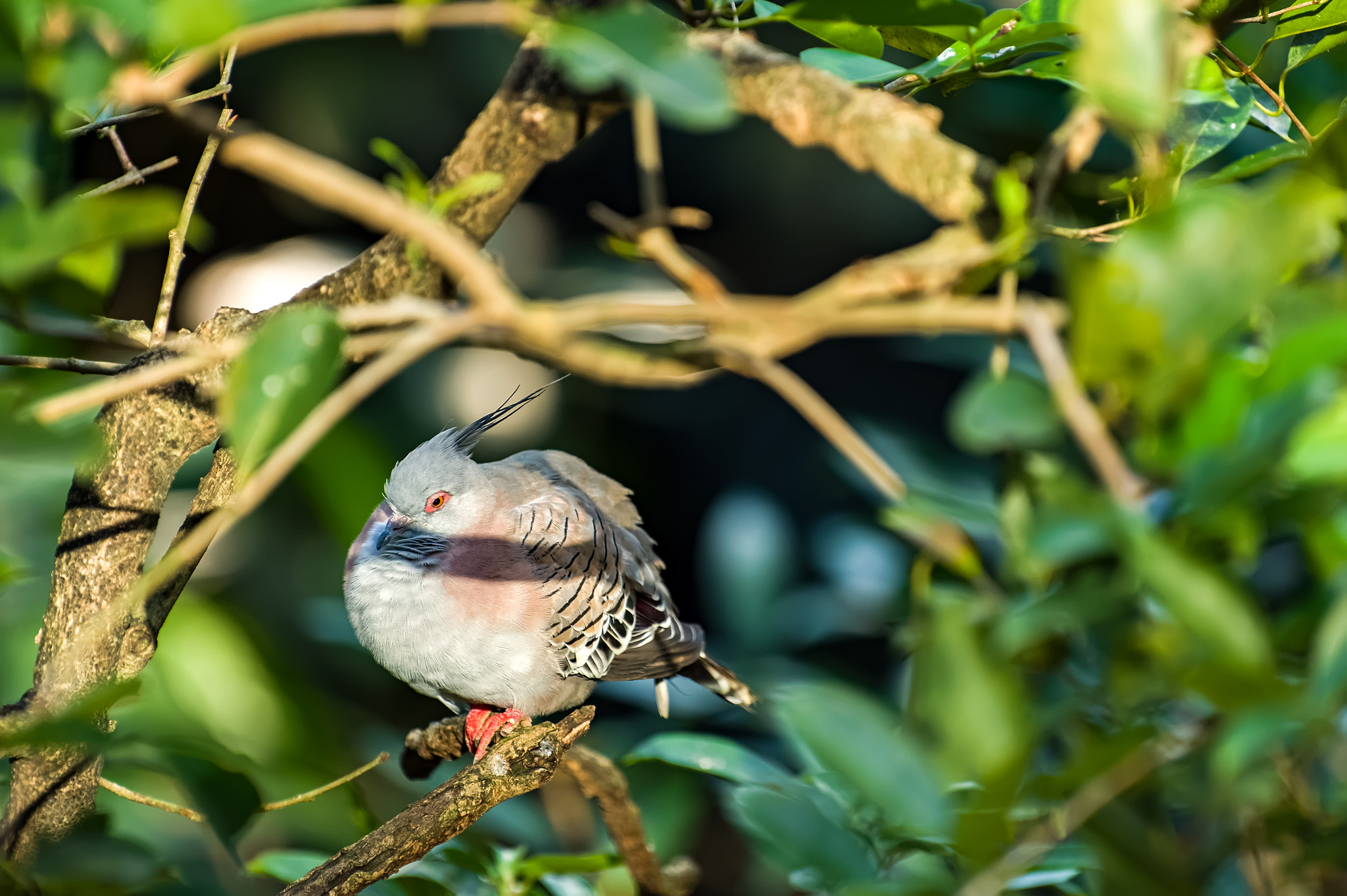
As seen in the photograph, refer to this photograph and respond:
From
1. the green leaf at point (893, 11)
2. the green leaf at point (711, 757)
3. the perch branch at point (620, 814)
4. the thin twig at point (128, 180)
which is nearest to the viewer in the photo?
the green leaf at point (893, 11)

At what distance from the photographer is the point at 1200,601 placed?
0.82 feet

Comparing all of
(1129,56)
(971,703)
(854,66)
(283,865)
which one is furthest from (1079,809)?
(283,865)

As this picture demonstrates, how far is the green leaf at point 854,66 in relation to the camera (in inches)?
21.5

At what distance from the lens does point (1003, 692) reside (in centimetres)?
28

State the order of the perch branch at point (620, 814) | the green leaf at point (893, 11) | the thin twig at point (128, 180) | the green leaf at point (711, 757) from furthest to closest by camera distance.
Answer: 1. the perch branch at point (620, 814)
2. the green leaf at point (711, 757)
3. the thin twig at point (128, 180)
4. the green leaf at point (893, 11)

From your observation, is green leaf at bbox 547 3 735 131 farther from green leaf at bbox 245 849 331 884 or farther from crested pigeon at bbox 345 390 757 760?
green leaf at bbox 245 849 331 884

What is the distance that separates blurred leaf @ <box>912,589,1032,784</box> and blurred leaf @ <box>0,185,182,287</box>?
283 mm

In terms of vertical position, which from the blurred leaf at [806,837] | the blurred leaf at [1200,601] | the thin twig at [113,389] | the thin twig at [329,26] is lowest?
the blurred leaf at [806,837]

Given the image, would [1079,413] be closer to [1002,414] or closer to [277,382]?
[1002,414]

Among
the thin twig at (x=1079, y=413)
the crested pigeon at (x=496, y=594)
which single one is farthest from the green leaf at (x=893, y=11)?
the crested pigeon at (x=496, y=594)

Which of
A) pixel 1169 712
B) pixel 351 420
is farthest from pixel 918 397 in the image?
A: pixel 1169 712

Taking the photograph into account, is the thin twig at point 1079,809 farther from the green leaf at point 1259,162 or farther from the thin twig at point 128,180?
the thin twig at point 128,180

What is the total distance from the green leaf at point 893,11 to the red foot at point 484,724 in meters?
0.66

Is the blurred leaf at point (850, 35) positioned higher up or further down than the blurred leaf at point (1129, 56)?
higher up
